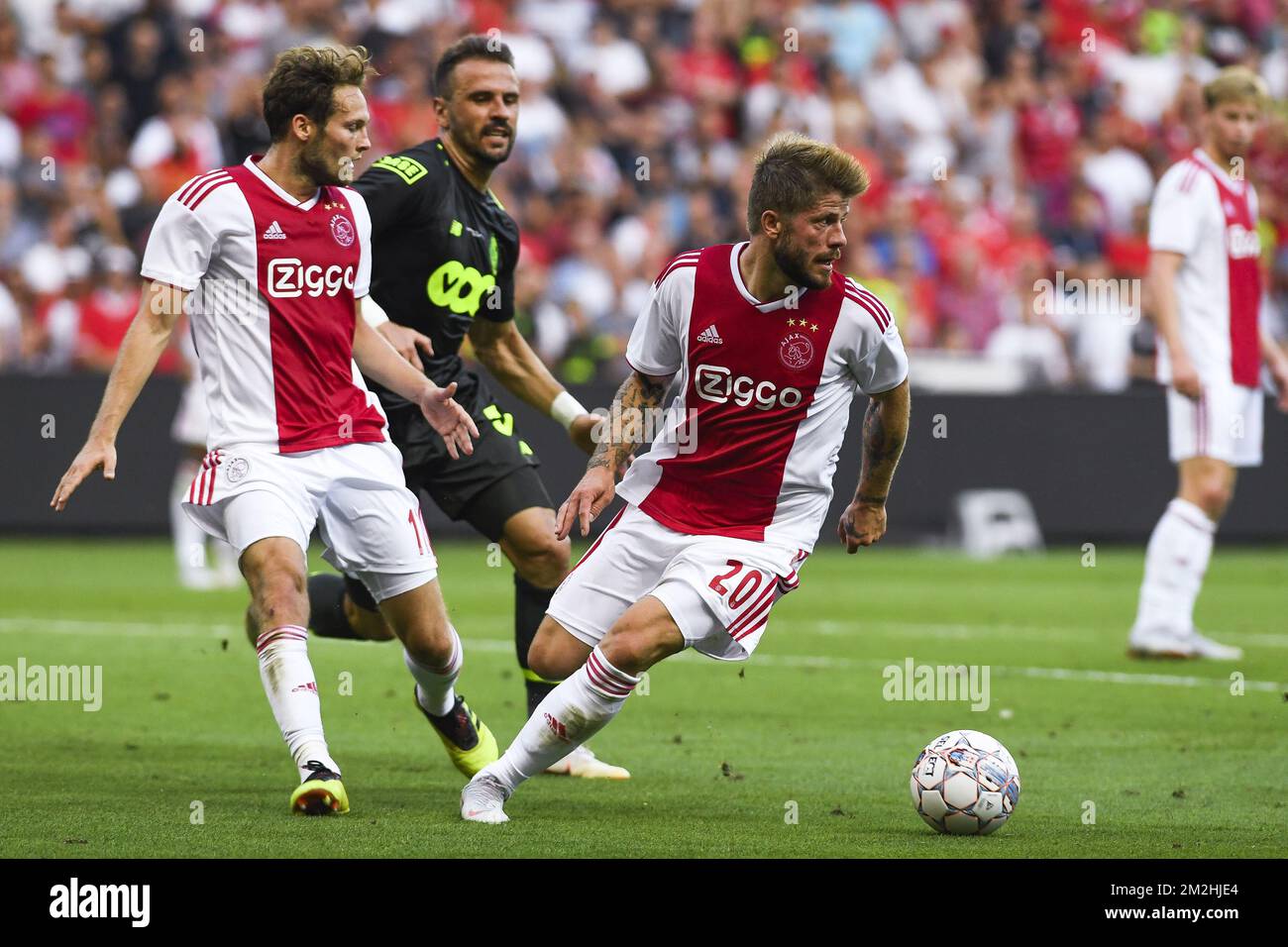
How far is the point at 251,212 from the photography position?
629 cm

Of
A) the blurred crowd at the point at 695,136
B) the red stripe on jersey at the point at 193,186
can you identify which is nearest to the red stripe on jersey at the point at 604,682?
the red stripe on jersey at the point at 193,186

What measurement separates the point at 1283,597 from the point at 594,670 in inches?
370

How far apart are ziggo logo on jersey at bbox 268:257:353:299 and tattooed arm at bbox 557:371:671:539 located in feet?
3.26

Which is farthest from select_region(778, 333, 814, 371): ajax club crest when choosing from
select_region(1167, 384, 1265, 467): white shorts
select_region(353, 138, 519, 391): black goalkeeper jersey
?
select_region(1167, 384, 1265, 467): white shorts

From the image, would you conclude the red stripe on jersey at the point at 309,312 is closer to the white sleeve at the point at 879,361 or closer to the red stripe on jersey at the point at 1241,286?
the white sleeve at the point at 879,361

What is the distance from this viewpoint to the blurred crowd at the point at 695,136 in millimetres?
17203

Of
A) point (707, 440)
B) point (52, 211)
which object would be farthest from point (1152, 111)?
point (707, 440)

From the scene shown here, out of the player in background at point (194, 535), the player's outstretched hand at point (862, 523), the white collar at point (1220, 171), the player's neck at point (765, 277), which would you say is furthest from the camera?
the player in background at point (194, 535)

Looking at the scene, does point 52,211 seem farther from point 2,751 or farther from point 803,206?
point 803,206

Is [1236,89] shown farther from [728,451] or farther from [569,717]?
[569,717]

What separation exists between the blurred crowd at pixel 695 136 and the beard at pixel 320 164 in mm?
9921

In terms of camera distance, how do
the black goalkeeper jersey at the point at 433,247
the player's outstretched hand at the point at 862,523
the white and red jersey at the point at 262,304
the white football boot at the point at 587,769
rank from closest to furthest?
the white and red jersey at the point at 262,304 < the player's outstretched hand at the point at 862,523 < the white football boot at the point at 587,769 < the black goalkeeper jersey at the point at 433,247

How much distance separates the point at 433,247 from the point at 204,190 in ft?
4.01

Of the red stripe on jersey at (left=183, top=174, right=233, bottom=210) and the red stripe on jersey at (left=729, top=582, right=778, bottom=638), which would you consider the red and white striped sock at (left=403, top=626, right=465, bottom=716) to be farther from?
the red stripe on jersey at (left=183, top=174, right=233, bottom=210)
